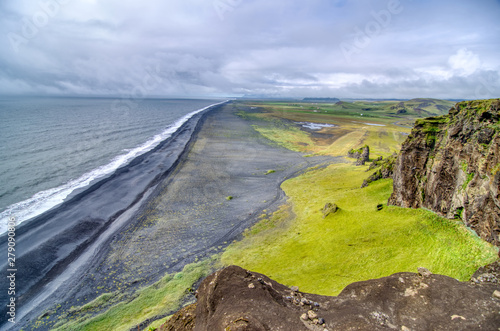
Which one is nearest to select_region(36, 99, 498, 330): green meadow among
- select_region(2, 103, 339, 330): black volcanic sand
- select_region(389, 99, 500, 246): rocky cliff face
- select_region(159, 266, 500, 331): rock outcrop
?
select_region(389, 99, 500, 246): rocky cliff face

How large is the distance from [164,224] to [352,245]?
22.3m

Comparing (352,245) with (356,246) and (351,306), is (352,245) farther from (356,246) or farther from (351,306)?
(351,306)

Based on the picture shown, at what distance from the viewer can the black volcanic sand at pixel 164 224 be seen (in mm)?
22891

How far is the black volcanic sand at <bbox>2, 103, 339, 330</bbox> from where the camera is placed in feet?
75.1

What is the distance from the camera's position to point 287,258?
77.7ft

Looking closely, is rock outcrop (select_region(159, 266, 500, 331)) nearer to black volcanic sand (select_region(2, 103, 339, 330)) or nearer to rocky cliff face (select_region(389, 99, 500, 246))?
rocky cliff face (select_region(389, 99, 500, 246))

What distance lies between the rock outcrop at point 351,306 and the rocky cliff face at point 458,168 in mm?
9559

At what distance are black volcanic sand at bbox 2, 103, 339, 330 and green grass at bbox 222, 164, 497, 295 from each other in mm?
4727

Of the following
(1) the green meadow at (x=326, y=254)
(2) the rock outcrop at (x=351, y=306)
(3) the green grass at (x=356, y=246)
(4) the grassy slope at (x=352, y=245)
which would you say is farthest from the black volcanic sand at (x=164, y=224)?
(2) the rock outcrop at (x=351, y=306)

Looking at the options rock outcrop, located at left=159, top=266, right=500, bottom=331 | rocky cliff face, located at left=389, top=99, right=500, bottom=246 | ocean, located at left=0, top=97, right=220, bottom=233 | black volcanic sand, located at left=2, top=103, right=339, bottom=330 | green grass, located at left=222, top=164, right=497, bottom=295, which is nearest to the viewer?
rock outcrop, located at left=159, top=266, right=500, bottom=331

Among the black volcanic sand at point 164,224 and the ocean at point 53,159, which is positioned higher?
the ocean at point 53,159

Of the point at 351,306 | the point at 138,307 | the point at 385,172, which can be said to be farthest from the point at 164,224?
the point at 385,172

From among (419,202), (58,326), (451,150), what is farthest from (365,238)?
(58,326)

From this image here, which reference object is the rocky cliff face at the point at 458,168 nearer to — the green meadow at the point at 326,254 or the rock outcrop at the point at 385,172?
the green meadow at the point at 326,254
